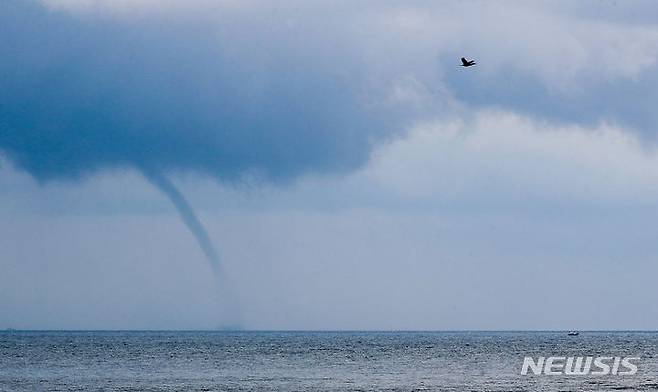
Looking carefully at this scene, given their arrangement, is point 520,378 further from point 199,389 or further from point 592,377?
point 199,389

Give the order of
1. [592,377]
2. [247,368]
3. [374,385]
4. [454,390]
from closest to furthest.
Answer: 1. [454,390]
2. [374,385]
3. [592,377]
4. [247,368]

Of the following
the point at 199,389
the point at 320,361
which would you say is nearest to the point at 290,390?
the point at 199,389

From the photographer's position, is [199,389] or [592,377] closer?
[199,389]

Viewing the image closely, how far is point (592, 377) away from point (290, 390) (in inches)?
1172

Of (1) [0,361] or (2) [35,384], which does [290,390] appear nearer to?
(2) [35,384]

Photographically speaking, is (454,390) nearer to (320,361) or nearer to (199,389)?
(199,389)

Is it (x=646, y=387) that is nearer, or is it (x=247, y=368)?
(x=646, y=387)

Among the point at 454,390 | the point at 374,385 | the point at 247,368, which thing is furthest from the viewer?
the point at 247,368

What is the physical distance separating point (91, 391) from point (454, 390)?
2967cm

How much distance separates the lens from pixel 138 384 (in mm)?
98875

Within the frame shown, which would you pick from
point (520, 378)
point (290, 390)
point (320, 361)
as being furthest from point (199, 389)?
point (320, 361)

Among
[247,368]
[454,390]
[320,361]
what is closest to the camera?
[454,390]

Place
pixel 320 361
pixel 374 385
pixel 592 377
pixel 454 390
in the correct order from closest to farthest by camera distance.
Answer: pixel 454 390
pixel 374 385
pixel 592 377
pixel 320 361

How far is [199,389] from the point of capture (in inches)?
3625
